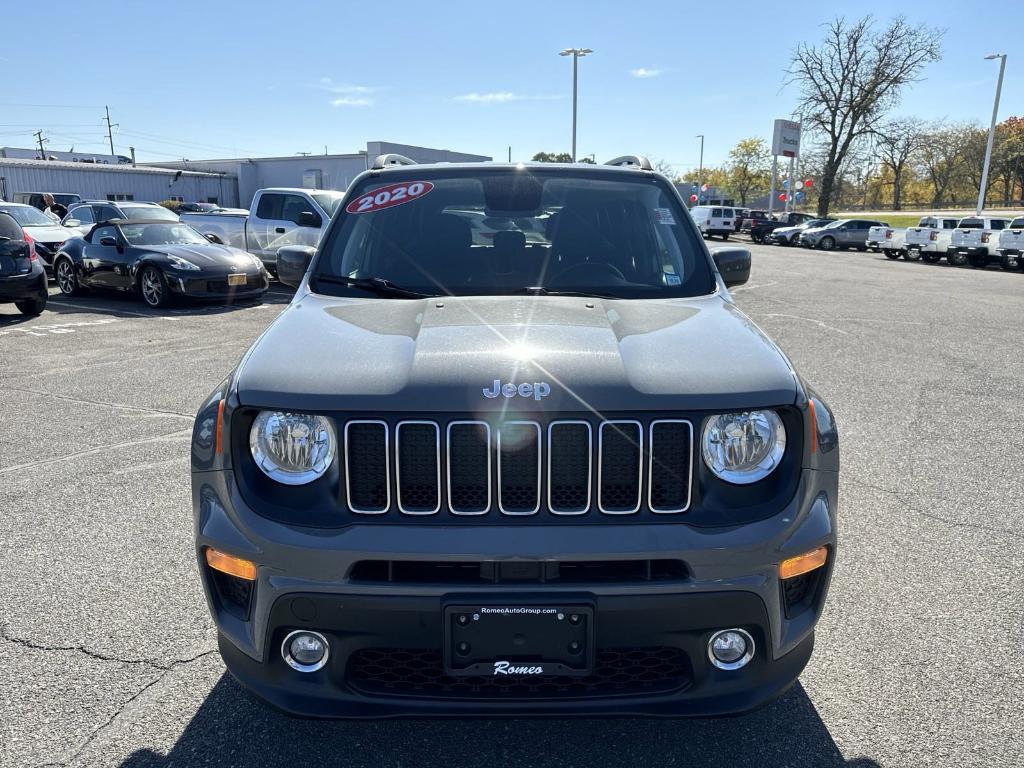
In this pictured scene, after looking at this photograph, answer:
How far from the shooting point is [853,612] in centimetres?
333

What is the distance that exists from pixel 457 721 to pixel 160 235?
12.8 meters

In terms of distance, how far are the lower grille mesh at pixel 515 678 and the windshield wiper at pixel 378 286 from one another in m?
1.46

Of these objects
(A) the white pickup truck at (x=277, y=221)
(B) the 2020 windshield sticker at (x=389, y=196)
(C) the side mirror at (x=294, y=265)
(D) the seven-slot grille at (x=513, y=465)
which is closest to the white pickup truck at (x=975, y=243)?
(A) the white pickup truck at (x=277, y=221)

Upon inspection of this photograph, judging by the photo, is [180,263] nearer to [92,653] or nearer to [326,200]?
[326,200]

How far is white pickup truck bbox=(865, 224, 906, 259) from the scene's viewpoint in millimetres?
30797

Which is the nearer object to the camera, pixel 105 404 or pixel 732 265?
pixel 732 265

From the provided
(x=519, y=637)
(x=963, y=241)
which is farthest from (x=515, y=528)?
(x=963, y=241)

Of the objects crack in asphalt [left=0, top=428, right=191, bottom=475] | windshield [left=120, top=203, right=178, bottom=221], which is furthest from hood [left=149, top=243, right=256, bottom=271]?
crack in asphalt [left=0, top=428, right=191, bottom=475]

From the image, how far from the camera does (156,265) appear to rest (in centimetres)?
1250

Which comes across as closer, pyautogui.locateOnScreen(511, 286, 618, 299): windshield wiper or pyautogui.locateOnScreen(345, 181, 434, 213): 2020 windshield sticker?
pyautogui.locateOnScreen(511, 286, 618, 299): windshield wiper

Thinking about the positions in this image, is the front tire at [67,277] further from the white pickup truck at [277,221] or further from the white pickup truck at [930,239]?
the white pickup truck at [930,239]

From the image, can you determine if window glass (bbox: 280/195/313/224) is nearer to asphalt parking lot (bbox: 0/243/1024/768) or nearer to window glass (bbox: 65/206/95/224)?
window glass (bbox: 65/206/95/224)

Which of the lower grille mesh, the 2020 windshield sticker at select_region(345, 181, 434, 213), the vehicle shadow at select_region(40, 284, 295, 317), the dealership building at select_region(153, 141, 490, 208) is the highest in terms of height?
the dealership building at select_region(153, 141, 490, 208)

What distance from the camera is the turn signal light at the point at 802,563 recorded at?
6.98 feet
